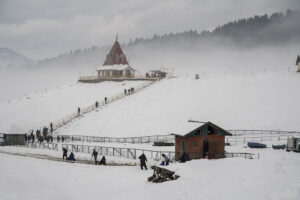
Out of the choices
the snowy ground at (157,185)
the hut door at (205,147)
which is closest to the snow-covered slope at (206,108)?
the hut door at (205,147)

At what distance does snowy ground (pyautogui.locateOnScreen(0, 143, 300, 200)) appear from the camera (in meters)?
14.6

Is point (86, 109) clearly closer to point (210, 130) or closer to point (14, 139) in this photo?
point (14, 139)

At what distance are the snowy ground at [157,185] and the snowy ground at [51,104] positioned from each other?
24.7 metres

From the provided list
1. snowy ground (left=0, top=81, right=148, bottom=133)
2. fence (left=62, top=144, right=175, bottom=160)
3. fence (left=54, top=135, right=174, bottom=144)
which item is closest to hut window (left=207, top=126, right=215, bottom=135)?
fence (left=62, top=144, right=175, bottom=160)

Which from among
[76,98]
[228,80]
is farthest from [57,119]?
[228,80]

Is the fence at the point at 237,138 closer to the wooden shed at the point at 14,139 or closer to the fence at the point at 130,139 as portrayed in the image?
the fence at the point at 130,139

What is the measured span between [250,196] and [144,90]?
144 feet

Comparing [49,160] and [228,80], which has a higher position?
[228,80]

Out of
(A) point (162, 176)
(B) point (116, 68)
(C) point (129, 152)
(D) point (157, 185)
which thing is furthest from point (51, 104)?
(D) point (157, 185)

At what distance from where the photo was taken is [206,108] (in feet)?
141

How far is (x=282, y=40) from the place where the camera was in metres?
170

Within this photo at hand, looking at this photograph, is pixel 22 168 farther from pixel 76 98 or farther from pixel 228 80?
pixel 228 80

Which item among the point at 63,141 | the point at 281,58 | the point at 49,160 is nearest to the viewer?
the point at 49,160

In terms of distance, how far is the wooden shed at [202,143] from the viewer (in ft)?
77.6
